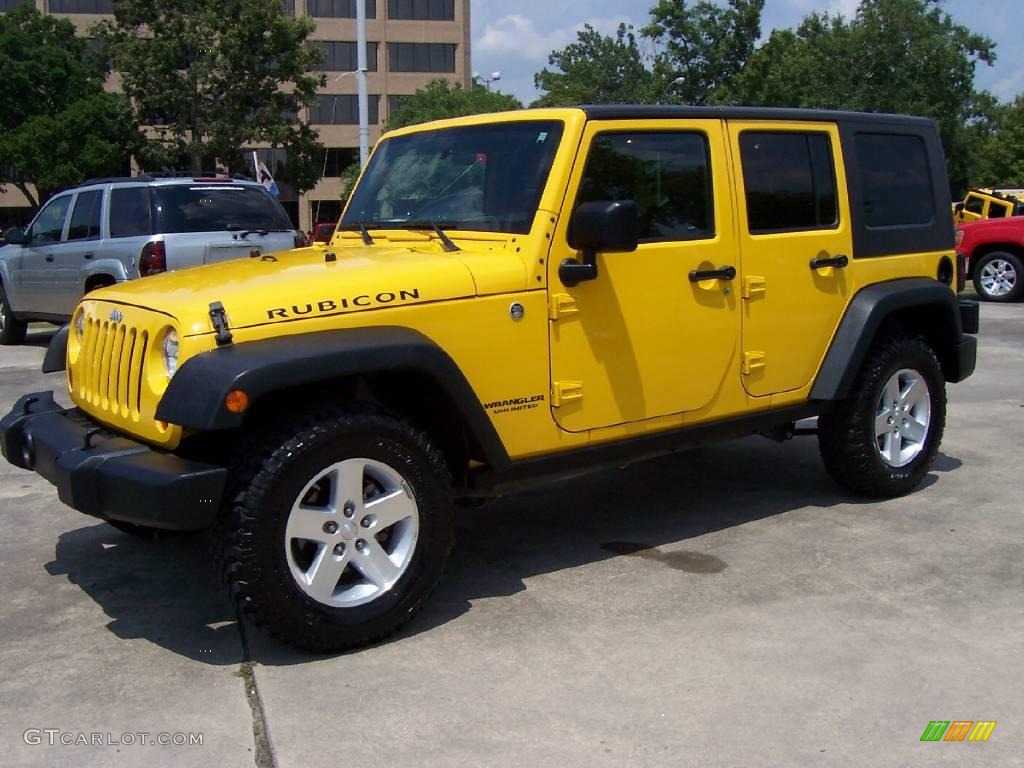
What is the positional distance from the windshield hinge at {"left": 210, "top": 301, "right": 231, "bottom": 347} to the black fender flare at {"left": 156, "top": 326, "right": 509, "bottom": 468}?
0.03 meters

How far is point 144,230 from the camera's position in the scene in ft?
33.0

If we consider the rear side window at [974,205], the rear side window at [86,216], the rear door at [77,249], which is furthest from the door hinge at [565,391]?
the rear side window at [974,205]

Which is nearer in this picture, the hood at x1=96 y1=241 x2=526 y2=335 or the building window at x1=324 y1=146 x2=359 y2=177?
the hood at x1=96 y1=241 x2=526 y2=335

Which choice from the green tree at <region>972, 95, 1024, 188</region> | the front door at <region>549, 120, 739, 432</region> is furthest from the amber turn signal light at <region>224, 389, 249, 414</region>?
the green tree at <region>972, 95, 1024, 188</region>

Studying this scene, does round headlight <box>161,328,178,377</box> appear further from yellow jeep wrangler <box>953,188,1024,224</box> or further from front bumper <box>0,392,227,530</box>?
yellow jeep wrangler <box>953,188,1024,224</box>

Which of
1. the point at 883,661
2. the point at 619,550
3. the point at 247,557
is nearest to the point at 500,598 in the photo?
the point at 619,550

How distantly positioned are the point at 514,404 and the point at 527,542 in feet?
3.91

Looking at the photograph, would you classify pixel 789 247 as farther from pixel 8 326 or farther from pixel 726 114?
pixel 8 326

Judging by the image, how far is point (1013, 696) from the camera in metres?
3.48

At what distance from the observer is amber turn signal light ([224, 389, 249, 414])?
3393 millimetres

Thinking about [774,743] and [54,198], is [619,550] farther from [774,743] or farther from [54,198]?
[54,198]

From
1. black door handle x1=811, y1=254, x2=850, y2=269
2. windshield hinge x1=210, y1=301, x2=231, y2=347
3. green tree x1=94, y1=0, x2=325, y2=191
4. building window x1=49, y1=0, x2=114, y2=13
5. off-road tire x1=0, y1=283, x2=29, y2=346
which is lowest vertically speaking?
off-road tire x1=0, y1=283, x2=29, y2=346

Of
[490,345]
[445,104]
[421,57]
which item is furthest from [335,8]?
[490,345]

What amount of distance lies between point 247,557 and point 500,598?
121 centimetres
